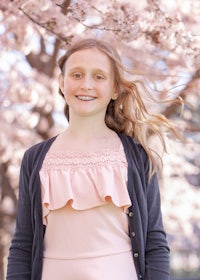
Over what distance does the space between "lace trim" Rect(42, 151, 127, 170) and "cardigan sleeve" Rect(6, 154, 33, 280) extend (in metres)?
0.10

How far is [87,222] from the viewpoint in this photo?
184cm

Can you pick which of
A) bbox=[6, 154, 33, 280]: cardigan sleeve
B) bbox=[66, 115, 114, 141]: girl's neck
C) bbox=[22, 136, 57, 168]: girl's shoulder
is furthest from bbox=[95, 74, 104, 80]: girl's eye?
bbox=[6, 154, 33, 280]: cardigan sleeve

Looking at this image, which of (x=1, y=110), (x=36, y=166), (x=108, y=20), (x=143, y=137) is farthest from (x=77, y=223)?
(x=1, y=110)

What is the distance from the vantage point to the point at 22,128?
606cm

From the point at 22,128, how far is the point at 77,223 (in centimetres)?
428

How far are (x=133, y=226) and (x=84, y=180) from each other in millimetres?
200

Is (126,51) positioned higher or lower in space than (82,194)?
higher

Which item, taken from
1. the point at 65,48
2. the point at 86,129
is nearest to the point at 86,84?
the point at 86,129

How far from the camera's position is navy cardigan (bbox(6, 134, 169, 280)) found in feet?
6.13

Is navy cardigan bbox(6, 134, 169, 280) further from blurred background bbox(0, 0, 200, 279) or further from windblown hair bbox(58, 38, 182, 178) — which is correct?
blurred background bbox(0, 0, 200, 279)

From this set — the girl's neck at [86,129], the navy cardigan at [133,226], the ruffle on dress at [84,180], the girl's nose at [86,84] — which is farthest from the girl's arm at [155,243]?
the girl's nose at [86,84]

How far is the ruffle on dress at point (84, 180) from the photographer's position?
6.09 feet

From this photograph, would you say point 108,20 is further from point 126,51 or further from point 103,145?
point 126,51

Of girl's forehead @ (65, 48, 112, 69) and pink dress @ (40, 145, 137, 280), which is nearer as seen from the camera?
pink dress @ (40, 145, 137, 280)
